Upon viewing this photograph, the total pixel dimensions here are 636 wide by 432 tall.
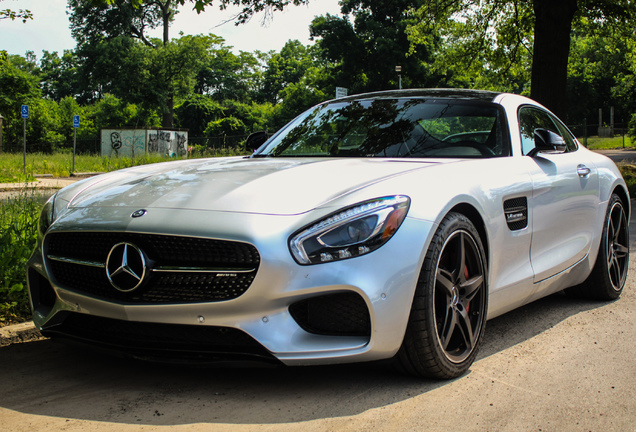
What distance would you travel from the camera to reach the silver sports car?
2689mm

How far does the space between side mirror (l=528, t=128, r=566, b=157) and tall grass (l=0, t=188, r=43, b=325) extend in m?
3.44

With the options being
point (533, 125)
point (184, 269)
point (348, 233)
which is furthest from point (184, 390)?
A: point (533, 125)

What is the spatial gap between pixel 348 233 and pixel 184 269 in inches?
27.6

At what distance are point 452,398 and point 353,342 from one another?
557 mm

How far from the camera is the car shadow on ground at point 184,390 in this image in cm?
269

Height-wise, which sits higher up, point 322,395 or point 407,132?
point 407,132

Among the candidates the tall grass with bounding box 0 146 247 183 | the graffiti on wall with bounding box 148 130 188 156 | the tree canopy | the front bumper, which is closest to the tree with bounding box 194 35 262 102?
the tree canopy

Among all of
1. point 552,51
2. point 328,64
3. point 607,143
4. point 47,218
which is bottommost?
point 47,218

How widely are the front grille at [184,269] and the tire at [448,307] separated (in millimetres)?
788

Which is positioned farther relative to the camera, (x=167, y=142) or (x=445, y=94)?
(x=167, y=142)

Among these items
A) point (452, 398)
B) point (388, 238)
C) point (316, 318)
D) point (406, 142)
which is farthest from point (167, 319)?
point (406, 142)

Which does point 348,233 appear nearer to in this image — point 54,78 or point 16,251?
point 16,251

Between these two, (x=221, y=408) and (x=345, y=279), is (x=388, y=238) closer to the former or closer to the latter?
(x=345, y=279)

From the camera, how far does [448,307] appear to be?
312 centimetres
